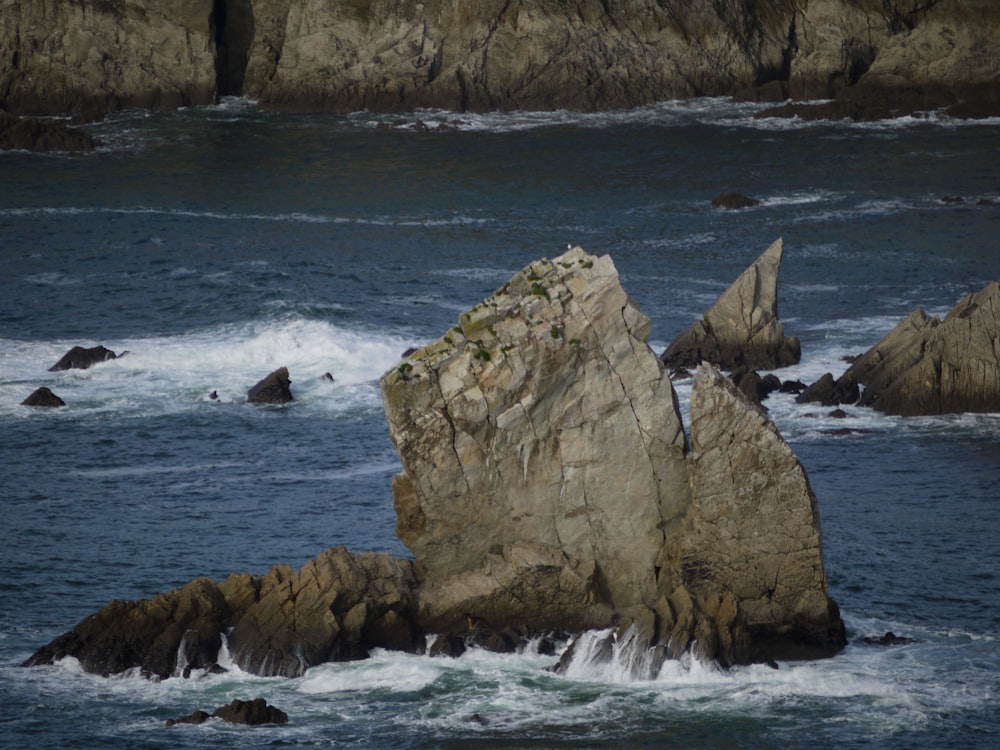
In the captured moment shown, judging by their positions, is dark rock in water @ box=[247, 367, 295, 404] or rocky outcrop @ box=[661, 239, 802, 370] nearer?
dark rock in water @ box=[247, 367, 295, 404]

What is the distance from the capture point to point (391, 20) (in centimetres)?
10238

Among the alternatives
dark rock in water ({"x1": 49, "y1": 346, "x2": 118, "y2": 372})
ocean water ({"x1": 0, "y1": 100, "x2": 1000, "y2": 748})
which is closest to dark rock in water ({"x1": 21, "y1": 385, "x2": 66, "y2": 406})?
ocean water ({"x1": 0, "y1": 100, "x2": 1000, "y2": 748})

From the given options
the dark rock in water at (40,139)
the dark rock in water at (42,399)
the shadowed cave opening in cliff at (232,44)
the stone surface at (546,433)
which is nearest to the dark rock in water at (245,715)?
the stone surface at (546,433)

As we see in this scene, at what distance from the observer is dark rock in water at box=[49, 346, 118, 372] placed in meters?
57.5

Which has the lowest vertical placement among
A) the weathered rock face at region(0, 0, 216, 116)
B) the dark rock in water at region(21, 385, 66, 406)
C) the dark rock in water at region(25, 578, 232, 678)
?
the dark rock in water at region(25, 578, 232, 678)

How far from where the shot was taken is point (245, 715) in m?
31.5

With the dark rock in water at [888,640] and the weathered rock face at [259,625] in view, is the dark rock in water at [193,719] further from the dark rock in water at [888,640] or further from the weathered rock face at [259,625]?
the dark rock in water at [888,640]

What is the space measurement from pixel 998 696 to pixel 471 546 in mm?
10010

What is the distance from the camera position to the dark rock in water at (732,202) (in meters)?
79.8

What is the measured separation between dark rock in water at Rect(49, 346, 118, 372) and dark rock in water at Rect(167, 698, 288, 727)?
2773cm

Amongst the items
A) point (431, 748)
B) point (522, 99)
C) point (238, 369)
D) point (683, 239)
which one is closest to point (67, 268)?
point (238, 369)

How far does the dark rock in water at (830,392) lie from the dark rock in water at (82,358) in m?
21.9

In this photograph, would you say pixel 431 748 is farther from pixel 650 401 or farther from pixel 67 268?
pixel 67 268

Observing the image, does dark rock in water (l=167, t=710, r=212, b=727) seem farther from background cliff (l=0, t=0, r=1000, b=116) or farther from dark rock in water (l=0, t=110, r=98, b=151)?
background cliff (l=0, t=0, r=1000, b=116)
